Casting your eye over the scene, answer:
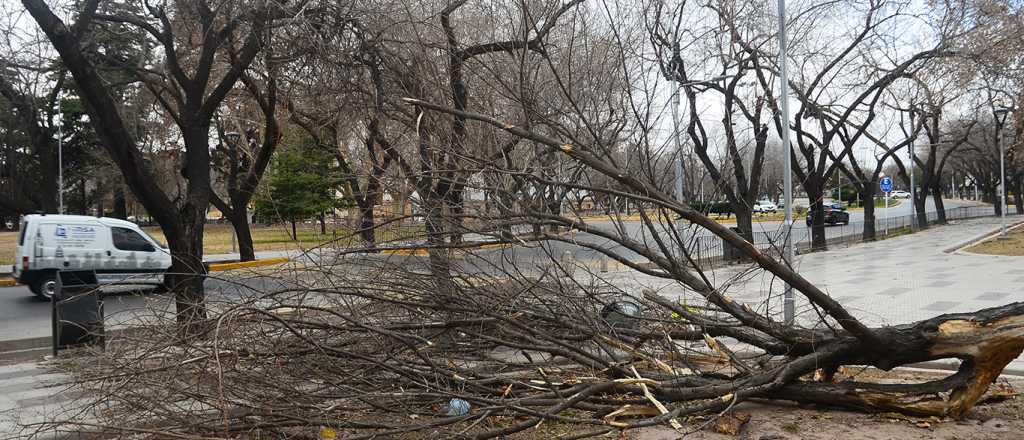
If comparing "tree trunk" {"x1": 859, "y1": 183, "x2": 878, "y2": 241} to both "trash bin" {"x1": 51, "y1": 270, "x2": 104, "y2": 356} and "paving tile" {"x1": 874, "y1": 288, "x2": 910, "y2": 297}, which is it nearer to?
"paving tile" {"x1": 874, "y1": 288, "x2": 910, "y2": 297}

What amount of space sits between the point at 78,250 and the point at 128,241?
1.14 metres

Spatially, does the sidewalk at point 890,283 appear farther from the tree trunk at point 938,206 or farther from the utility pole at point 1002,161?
the tree trunk at point 938,206

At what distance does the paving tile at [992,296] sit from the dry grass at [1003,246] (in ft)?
30.1

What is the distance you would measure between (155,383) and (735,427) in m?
3.74

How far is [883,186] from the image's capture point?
3183 cm

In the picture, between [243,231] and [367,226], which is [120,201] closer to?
[243,231]

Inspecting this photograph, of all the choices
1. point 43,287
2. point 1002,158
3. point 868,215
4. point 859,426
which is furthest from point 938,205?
point 43,287

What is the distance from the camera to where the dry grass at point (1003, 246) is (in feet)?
69.9

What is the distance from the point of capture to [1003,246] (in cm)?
2330

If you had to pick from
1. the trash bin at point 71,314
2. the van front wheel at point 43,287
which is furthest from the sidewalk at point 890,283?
the van front wheel at point 43,287

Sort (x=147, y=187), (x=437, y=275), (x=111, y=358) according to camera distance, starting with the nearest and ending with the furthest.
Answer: (x=111, y=358), (x=437, y=275), (x=147, y=187)

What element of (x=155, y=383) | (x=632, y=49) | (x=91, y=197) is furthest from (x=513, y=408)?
(x=91, y=197)

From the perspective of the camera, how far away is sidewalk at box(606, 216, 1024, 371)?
7.35 meters

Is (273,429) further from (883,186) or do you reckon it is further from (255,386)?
(883,186)
